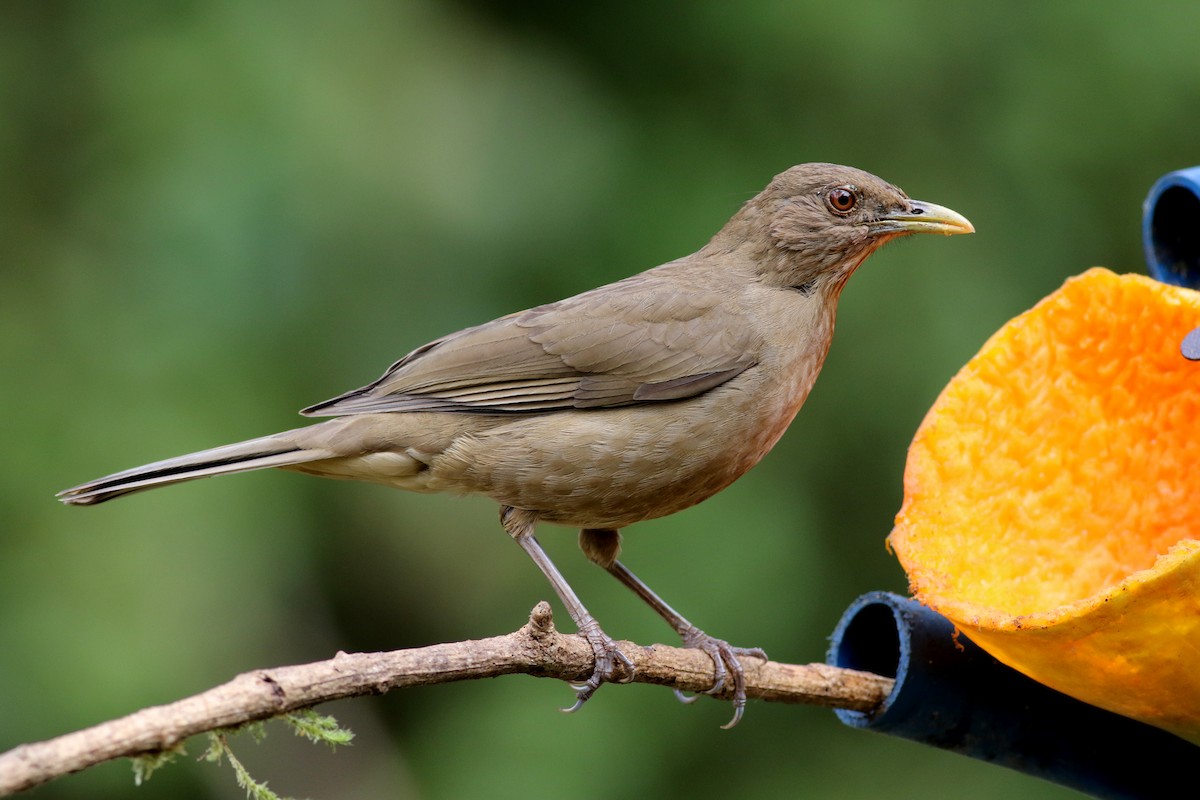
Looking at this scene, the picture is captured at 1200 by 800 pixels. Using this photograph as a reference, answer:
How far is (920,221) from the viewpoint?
4156 mm

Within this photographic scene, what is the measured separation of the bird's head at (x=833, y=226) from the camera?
13.7ft

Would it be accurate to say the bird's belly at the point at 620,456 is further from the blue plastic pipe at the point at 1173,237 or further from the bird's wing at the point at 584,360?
the blue plastic pipe at the point at 1173,237

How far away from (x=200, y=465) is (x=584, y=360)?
3.81 ft

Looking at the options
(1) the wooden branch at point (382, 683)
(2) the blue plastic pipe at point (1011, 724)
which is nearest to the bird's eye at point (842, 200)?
(2) the blue plastic pipe at point (1011, 724)

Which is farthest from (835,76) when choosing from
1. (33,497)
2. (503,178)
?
(33,497)

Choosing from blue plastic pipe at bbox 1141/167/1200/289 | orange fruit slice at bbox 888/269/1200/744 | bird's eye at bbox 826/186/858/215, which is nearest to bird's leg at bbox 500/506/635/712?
orange fruit slice at bbox 888/269/1200/744

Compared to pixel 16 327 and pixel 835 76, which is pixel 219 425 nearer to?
pixel 16 327

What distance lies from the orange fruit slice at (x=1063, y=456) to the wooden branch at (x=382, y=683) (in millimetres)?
428

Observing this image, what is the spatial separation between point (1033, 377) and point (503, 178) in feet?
8.32

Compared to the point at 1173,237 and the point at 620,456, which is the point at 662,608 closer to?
the point at 620,456

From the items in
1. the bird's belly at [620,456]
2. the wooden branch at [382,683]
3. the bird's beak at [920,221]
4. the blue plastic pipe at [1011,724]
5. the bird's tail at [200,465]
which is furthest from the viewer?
the bird's beak at [920,221]

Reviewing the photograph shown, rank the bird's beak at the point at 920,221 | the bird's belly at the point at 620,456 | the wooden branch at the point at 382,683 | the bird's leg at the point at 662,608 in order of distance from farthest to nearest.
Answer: the bird's beak at the point at 920,221
the bird's leg at the point at 662,608
the bird's belly at the point at 620,456
the wooden branch at the point at 382,683

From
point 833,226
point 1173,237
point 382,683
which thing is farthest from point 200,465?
point 1173,237

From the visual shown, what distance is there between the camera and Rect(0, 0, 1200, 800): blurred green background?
4762 millimetres
